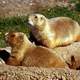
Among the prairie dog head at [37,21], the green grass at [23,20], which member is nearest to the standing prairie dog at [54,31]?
the prairie dog head at [37,21]

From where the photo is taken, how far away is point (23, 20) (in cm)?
1204

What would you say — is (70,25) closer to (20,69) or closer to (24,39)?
(24,39)

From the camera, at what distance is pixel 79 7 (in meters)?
13.6

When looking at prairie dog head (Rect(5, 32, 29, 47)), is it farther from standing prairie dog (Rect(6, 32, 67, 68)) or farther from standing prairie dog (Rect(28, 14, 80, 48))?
standing prairie dog (Rect(28, 14, 80, 48))

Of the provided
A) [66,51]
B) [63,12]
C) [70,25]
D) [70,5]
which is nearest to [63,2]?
[70,5]

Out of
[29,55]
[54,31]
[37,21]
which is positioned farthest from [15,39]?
[54,31]

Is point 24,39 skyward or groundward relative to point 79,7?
skyward

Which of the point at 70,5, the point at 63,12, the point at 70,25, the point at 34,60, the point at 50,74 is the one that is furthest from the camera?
the point at 70,5

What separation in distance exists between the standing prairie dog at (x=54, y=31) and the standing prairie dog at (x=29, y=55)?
0.63m

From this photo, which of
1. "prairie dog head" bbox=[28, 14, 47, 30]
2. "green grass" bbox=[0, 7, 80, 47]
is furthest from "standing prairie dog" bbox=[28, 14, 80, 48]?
"green grass" bbox=[0, 7, 80, 47]

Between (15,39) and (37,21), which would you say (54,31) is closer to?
(37,21)

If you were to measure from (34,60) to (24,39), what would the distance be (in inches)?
17.3

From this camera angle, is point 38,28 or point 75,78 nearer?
point 75,78

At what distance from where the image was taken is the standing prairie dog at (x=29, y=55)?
6234mm
